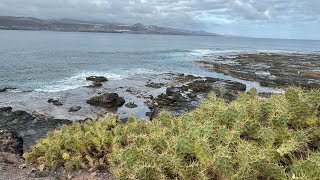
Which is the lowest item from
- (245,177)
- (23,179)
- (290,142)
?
(23,179)

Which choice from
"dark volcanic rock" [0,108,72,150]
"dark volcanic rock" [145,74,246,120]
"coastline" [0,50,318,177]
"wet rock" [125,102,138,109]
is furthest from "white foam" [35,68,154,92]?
"dark volcanic rock" [0,108,72,150]

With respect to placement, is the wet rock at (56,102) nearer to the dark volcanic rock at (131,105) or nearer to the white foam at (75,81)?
the white foam at (75,81)

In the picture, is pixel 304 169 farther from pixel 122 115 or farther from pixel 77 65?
pixel 77 65

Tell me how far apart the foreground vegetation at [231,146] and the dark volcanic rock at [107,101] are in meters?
19.5

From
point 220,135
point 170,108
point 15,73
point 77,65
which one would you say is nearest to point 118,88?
point 170,108

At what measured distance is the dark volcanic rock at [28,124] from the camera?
22.2m

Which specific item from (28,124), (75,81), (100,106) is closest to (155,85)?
(75,81)

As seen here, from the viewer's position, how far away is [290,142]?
7.45 metres

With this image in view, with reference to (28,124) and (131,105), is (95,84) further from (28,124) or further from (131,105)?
(28,124)

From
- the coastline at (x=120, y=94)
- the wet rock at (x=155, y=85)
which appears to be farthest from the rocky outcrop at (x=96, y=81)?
the wet rock at (x=155, y=85)

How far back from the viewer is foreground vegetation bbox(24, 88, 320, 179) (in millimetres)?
6871

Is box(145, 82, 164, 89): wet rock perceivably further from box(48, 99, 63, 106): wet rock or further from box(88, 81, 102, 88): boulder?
box(48, 99, 63, 106): wet rock

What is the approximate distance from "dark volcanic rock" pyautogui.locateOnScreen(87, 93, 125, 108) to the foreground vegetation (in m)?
19.5

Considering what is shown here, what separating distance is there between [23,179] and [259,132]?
23.6 ft
